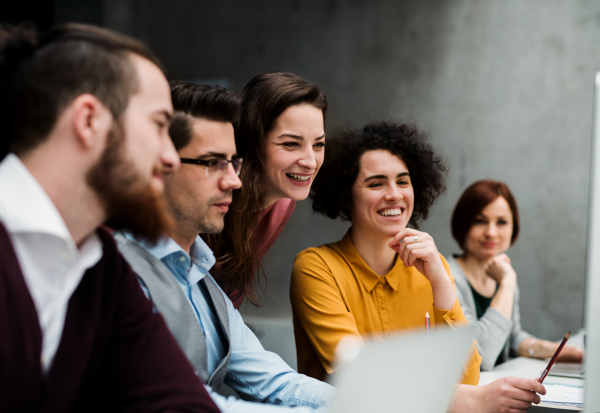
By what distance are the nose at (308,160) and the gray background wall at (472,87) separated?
2030mm

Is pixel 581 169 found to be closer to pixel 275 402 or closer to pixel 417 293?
pixel 417 293

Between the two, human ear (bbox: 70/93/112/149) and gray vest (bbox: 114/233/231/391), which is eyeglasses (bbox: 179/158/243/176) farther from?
human ear (bbox: 70/93/112/149)

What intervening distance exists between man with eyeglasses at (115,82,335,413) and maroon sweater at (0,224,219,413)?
0.08 m

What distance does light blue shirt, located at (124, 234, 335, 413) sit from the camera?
1020 millimetres

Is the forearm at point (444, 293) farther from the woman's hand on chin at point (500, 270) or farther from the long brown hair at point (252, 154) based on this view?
the woman's hand on chin at point (500, 270)

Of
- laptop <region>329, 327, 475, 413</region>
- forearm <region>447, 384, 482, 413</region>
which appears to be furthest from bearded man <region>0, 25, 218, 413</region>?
forearm <region>447, 384, 482, 413</region>

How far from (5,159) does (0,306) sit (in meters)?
0.20

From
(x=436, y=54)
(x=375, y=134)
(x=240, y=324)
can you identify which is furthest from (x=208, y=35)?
(x=240, y=324)

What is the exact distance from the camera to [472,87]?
3.79m

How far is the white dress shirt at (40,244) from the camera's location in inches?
25.3

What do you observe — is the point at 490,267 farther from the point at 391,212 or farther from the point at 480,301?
the point at 391,212

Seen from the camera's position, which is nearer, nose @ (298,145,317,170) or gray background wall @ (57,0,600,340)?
nose @ (298,145,317,170)

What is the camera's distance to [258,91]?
Answer: 1.60 meters

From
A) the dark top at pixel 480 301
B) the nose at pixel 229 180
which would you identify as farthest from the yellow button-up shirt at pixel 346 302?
the dark top at pixel 480 301
